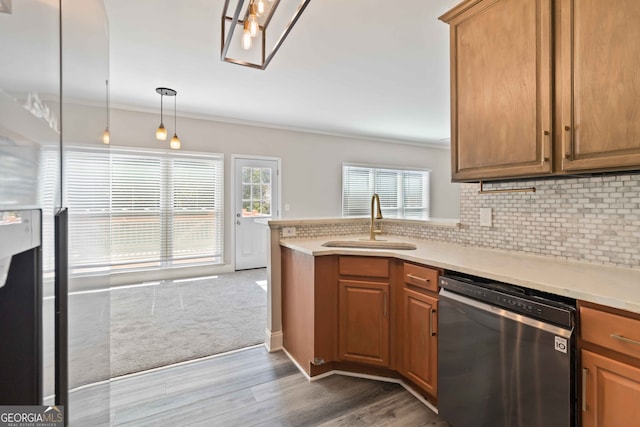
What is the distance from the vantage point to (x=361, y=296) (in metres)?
2.00

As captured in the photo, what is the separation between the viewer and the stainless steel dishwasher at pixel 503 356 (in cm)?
113

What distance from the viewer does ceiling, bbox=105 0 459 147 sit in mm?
2246

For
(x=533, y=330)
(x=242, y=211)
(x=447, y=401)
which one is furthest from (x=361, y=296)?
(x=242, y=211)

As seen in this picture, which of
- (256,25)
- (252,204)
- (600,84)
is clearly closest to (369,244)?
(600,84)

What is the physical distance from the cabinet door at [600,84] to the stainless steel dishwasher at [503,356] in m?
0.66

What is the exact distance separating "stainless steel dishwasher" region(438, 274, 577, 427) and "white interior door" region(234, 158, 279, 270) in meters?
3.96

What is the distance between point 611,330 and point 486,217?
1.10 metres

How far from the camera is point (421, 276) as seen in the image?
1729 mm

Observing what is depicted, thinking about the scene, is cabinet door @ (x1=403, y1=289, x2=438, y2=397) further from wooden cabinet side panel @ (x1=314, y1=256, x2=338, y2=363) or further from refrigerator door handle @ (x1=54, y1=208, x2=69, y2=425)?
refrigerator door handle @ (x1=54, y1=208, x2=69, y2=425)

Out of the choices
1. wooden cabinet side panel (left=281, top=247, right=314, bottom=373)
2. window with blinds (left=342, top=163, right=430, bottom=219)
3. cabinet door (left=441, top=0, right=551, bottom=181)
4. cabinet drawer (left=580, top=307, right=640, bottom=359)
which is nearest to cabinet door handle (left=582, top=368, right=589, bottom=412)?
cabinet drawer (left=580, top=307, right=640, bottom=359)

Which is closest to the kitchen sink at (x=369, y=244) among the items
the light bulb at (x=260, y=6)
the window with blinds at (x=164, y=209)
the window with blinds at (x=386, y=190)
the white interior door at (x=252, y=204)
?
the light bulb at (x=260, y=6)

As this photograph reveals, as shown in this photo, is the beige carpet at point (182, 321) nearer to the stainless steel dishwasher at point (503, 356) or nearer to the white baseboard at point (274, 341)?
the white baseboard at point (274, 341)

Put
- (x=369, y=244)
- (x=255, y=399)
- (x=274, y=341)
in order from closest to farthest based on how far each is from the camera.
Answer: (x=255, y=399)
(x=369, y=244)
(x=274, y=341)

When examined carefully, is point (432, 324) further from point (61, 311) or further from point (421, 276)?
point (61, 311)
